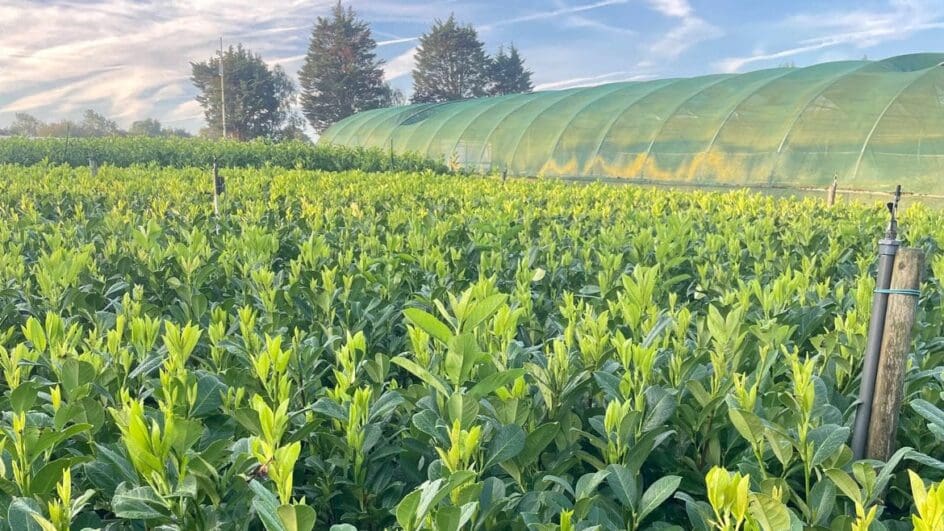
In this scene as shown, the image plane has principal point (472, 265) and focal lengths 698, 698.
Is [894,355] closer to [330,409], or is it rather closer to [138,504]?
[330,409]

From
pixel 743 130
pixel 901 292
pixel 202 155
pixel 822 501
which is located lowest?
pixel 822 501

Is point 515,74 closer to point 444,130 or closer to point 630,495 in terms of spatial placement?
point 444,130

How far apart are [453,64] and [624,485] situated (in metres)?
70.0

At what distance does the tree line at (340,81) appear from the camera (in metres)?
Result: 63.0

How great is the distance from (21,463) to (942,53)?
91.0 ft

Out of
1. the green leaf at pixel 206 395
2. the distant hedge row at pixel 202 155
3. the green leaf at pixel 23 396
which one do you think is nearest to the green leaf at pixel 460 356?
the green leaf at pixel 206 395

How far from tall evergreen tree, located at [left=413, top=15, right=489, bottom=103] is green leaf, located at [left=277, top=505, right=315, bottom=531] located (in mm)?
68562

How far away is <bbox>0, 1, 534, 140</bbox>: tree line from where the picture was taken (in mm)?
63031

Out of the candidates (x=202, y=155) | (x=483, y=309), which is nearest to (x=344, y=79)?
(x=202, y=155)

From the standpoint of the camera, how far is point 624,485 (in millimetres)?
1404

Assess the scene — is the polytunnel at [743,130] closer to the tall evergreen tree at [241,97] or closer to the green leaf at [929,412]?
the green leaf at [929,412]

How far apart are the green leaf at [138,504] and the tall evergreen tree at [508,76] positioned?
69126 mm

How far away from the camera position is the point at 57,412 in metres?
1.50

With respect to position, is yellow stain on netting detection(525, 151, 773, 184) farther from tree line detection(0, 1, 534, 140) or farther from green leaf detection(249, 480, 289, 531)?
tree line detection(0, 1, 534, 140)
